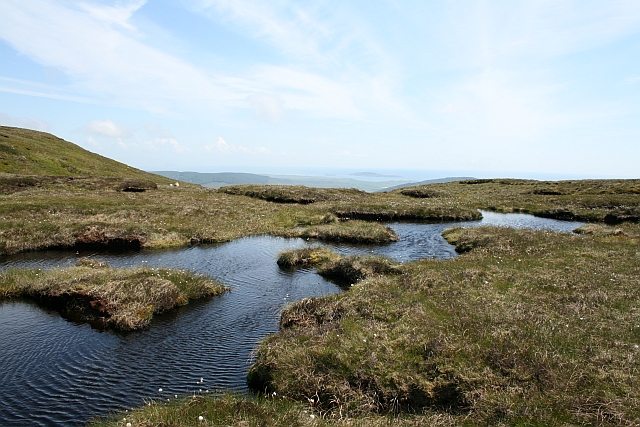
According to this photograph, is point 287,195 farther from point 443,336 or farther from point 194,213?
point 443,336

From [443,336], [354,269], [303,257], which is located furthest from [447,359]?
[303,257]

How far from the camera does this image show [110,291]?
65.0 ft

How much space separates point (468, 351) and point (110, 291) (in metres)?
17.7

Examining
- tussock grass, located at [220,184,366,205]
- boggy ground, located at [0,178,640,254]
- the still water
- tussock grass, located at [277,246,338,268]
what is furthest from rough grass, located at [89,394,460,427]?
tussock grass, located at [220,184,366,205]

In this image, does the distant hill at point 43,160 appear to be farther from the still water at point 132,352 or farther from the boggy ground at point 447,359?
the boggy ground at point 447,359

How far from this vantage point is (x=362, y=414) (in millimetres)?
11555

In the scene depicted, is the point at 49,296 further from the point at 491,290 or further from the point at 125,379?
the point at 491,290

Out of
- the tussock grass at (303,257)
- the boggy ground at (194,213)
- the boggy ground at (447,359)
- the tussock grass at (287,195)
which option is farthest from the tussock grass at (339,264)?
the tussock grass at (287,195)

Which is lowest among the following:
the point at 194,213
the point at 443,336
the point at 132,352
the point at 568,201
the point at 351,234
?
the point at 132,352

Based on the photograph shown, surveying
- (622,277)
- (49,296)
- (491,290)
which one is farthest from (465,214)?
(49,296)

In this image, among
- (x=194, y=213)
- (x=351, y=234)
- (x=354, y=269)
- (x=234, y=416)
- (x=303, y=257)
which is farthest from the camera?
(x=194, y=213)

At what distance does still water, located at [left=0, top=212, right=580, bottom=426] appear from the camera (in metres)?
12.5

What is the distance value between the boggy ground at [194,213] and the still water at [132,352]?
7.42m

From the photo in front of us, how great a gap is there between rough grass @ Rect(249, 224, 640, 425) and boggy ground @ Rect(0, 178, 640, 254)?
67.0 feet
